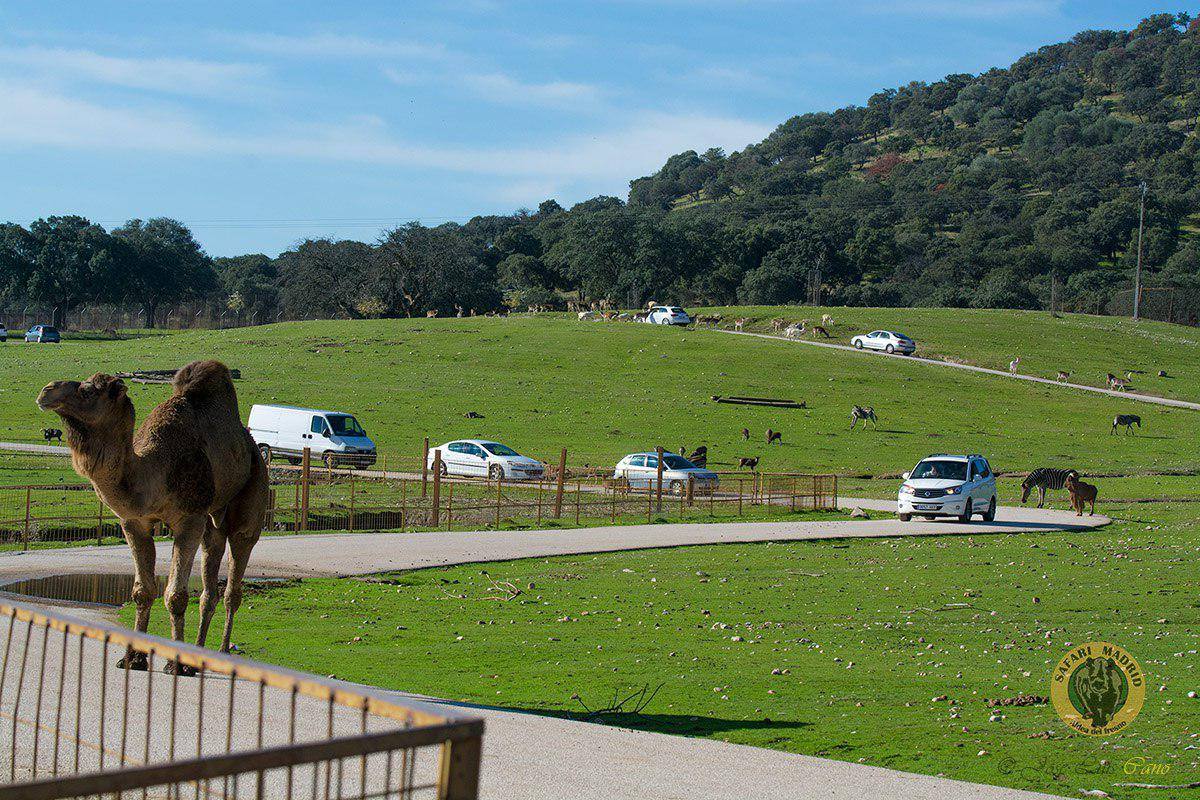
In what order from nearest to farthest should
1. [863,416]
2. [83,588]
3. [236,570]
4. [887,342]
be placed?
1. [236,570]
2. [83,588]
3. [863,416]
4. [887,342]

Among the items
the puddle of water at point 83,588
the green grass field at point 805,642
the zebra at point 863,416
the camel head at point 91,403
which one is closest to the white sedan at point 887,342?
the zebra at point 863,416

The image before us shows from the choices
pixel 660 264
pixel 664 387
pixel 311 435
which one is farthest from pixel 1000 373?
pixel 660 264

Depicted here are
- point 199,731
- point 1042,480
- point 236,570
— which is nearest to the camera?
point 199,731

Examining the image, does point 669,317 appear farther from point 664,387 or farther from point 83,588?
point 83,588

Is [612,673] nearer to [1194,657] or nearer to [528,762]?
[528,762]

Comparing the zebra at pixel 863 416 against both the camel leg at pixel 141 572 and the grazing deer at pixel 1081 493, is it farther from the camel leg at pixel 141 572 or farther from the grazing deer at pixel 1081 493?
the camel leg at pixel 141 572

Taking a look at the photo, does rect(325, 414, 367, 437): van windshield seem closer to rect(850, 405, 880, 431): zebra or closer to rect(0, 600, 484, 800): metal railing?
rect(850, 405, 880, 431): zebra

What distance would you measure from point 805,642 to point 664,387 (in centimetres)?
5209

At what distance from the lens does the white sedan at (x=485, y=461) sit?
136 feet

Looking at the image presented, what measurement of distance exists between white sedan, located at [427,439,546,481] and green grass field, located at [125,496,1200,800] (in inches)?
656

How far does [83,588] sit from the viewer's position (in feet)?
59.6

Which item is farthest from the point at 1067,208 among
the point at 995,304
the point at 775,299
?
the point at 775,299

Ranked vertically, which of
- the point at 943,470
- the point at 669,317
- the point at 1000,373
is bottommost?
the point at 943,470

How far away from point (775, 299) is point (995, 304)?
21.7 meters
